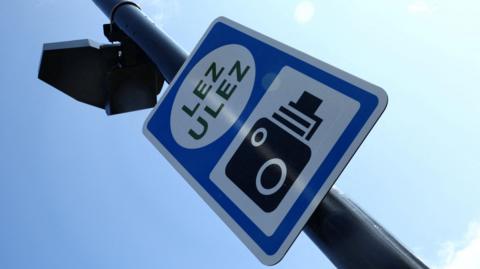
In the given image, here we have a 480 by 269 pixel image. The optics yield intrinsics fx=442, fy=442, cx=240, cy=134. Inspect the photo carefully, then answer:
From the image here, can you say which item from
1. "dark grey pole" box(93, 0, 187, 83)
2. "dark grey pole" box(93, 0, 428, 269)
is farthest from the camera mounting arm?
"dark grey pole" box(93, 0, 428, 269)

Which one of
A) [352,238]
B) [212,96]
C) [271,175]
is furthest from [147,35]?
[352,238]

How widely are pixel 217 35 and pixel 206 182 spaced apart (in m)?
0.59

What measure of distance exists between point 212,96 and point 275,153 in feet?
1.21

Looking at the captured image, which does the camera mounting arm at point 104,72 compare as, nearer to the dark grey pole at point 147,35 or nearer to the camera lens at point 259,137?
the dark grey pole at point 147,35

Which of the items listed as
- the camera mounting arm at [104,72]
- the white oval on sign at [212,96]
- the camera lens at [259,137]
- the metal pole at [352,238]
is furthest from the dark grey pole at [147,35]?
the metal pole at [352,238]

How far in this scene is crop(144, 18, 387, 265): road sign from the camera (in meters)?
1.06

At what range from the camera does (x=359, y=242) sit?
0.98 metres

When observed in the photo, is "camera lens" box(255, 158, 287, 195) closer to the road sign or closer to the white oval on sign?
the road sign

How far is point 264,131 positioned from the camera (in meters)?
1.18

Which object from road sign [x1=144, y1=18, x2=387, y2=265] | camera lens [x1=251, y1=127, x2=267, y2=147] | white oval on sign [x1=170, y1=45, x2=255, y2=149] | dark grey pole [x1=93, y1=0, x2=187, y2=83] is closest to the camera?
road sign [x1=144, y1=18, x2=387, y2=265]

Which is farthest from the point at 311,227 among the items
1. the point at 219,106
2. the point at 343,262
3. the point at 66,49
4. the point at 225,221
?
the point at 66,49

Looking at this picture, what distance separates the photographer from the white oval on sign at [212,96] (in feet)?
4.31

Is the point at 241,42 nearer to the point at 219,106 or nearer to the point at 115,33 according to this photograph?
the point at 219,106

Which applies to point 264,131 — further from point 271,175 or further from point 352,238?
point 352,238
